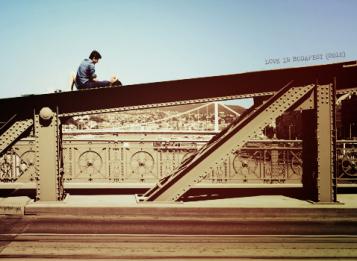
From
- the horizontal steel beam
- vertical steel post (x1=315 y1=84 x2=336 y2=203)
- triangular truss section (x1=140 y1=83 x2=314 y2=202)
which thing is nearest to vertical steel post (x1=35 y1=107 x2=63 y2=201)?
the horizontal steel beam

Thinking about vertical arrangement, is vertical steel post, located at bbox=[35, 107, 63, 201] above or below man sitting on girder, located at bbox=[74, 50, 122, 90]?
below

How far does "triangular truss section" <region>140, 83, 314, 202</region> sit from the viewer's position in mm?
10000

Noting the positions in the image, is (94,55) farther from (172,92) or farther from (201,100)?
(201,100)

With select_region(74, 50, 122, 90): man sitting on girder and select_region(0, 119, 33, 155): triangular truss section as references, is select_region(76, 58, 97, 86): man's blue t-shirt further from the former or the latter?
select_region(0, 119, 33, 155): triangular truss section

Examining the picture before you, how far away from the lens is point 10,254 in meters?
6.89

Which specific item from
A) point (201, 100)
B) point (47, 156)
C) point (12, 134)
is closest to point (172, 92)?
point (201, 100)

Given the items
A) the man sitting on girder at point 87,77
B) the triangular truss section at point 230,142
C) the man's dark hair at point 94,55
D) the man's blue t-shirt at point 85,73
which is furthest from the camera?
the man's dark hair at point 94,55

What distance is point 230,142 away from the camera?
33.0 ft

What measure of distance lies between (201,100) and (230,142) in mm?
1288

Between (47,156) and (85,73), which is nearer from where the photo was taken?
(47,156)

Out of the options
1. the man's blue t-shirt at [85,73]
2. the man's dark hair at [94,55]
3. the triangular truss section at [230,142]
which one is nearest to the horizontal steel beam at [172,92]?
the triangular truss section at [230,142]

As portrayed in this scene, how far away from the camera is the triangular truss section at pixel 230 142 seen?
32.8ft

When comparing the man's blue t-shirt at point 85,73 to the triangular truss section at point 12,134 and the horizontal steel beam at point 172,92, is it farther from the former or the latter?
the triangular truss section at point 12,134

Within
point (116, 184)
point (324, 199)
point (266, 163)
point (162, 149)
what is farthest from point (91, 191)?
point (324, 199)
